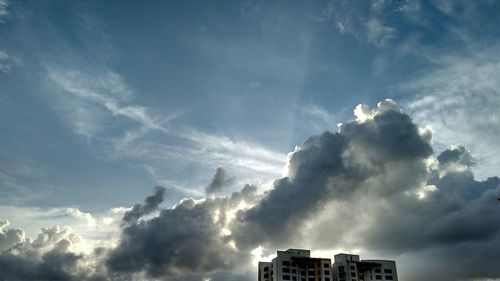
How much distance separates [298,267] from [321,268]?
989cm

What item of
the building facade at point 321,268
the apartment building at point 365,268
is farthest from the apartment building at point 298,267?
the apartment building at point 365,268

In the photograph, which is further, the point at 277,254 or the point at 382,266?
the point at 382,266

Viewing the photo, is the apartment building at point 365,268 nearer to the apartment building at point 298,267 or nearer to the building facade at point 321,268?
the building facade at point 321,268

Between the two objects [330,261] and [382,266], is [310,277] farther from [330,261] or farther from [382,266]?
[382,266]

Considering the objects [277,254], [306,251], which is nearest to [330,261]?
[306,251]

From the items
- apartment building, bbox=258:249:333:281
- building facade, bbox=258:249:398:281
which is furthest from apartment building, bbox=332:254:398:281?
apartment building, bbox=258:249:333:281

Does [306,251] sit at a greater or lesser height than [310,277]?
greater

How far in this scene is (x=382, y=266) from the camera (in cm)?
18100

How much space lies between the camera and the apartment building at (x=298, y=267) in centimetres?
16612

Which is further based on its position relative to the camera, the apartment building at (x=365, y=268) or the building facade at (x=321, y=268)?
the apartment building at (x=365, y=268)

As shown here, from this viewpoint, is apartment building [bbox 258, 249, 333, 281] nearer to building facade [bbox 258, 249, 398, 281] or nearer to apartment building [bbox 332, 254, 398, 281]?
building facade [bbox 258, 249, 398, 281]

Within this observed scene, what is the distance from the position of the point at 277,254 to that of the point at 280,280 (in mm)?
10698

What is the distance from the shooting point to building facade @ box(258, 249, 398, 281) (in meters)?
167

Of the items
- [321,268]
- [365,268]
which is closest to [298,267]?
[321,268]
